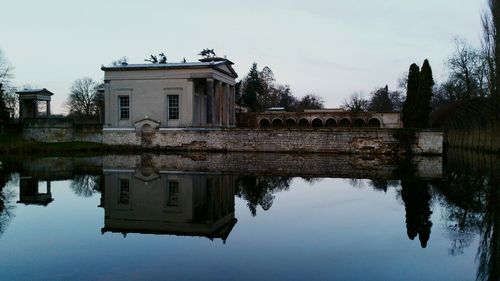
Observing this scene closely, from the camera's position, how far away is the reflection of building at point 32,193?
41.6ft

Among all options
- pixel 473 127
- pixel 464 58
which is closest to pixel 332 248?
pixel 473 127

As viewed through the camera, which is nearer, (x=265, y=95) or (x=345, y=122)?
(x=345, y=122)

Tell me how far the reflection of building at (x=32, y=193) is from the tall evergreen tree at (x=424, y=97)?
31616 millimetres

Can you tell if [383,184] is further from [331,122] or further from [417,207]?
[331,122]

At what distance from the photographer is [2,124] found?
129ft

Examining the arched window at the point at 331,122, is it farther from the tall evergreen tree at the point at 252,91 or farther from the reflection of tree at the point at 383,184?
the reflection of tree at the point at 383,184

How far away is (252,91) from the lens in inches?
2712

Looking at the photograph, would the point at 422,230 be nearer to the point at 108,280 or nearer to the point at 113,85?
the point at 108,280

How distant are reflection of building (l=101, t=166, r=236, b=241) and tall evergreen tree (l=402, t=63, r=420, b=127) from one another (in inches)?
1075

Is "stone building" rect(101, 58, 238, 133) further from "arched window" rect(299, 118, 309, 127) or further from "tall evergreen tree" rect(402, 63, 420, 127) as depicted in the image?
"arched window" rect(299, 118, 309, 127)

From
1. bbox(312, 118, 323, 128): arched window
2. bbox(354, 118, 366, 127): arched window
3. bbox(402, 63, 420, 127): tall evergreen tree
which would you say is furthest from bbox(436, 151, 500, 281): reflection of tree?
bbox(312, 118, 323, 128): arched window

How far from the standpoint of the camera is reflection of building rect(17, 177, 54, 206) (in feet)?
41.6

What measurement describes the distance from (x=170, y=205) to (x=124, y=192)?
2974 mm

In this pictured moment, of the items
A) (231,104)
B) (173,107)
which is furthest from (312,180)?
(231,104)
